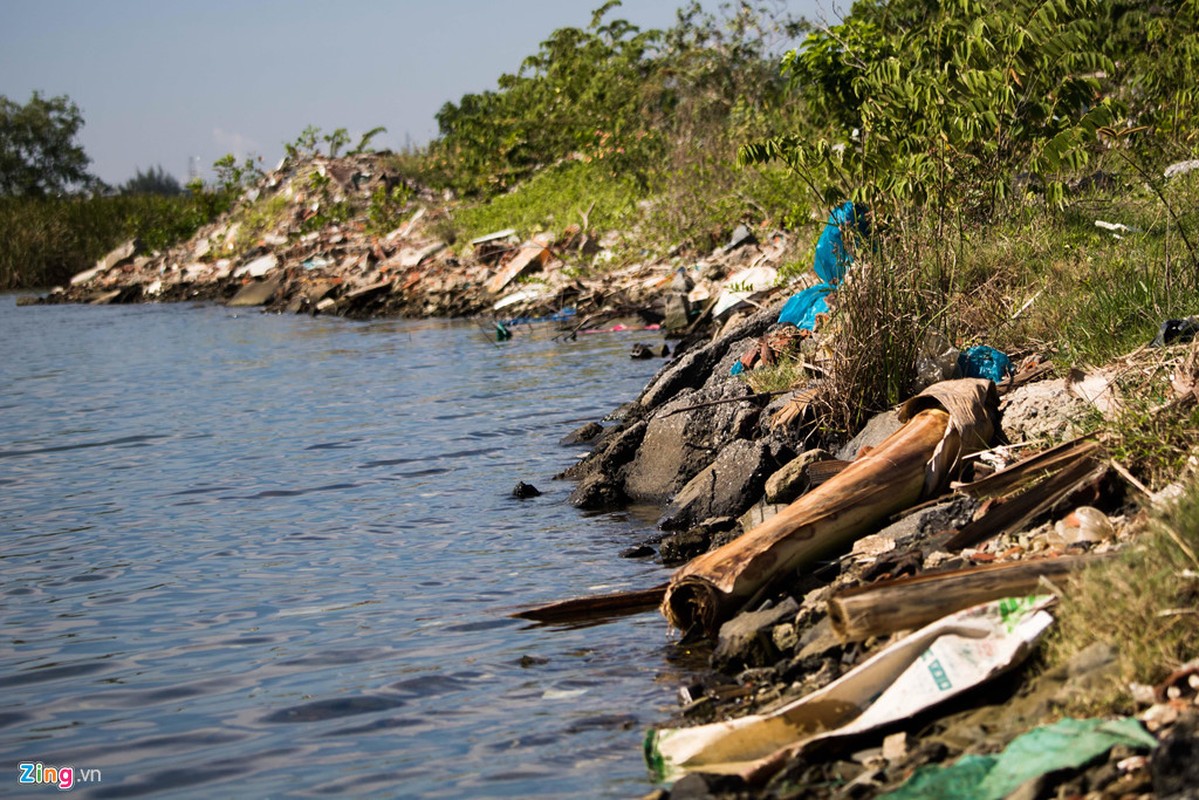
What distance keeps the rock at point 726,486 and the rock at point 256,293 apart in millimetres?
22214

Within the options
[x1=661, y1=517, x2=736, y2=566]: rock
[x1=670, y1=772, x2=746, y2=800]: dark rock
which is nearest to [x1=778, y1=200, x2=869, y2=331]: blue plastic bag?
[x1=661, y1=517, x2=736, y2=566]: rock

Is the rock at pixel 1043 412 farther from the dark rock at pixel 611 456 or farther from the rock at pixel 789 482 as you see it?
the dark rock at pixel 611 456

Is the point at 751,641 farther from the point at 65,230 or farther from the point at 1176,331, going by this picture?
the point at 65,230

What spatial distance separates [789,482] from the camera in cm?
634

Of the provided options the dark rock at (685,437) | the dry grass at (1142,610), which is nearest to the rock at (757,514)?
the dark rock at (685,437)

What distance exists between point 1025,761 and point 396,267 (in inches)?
908

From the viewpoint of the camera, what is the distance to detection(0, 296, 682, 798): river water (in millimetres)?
4258

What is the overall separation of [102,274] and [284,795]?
3659 cm

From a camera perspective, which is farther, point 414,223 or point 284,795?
point 414,223

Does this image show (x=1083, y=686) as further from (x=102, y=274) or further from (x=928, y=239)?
(x=102, y=274)

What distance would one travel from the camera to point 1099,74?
11.9m

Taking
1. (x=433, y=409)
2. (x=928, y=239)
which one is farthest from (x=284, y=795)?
(x=433, y=409)

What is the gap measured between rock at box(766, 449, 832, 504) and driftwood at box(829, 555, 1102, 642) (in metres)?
2.21

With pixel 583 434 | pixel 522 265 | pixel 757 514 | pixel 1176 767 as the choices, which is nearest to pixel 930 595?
pixel 1176 767
